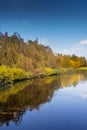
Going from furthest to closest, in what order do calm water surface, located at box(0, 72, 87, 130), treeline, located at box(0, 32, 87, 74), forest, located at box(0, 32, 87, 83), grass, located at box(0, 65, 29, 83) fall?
treeline, located at box(0, 32, 87, 74), forest, located at box(0, 32, 87, 83), grass, located at box(0, 65, 29, 83), calm water surface, located at box(0, 72, 87, 130)

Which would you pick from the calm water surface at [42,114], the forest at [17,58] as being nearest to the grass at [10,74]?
the forest at [17,58]

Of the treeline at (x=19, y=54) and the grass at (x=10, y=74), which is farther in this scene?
the treeline at (x=19, y=54)

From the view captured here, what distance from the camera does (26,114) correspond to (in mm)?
15328

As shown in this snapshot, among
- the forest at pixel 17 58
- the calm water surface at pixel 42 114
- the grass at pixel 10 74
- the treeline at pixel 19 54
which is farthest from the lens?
the treeline at pixel 19 54

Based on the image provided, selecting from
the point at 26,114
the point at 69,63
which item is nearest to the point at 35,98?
the point at 26,114

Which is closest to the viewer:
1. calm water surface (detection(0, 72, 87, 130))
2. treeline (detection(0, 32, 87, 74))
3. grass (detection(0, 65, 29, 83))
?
calm water surface (detection(0, 72, 87, 130))

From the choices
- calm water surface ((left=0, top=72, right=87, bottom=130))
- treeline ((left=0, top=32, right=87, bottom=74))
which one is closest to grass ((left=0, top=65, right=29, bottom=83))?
treeline ((left=0, top=32, right=87, bottom=74))

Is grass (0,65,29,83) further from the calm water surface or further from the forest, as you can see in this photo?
the calm water surface

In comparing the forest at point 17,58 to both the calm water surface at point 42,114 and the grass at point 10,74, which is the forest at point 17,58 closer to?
the grass at point 10,74

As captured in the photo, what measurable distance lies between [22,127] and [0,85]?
15.7 metres

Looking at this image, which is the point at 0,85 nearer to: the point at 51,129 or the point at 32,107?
the point at 32,107

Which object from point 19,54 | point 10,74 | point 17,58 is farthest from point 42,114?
point 19,54

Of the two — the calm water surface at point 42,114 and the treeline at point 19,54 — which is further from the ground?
the treeline at point 19,54

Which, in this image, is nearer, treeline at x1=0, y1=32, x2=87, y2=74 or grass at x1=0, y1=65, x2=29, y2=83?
grass at x1=0, y1=65, x2=29, y2=83
